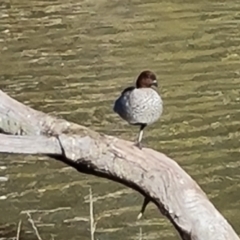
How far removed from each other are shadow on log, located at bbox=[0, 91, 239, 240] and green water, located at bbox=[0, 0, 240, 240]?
1274 millimetres

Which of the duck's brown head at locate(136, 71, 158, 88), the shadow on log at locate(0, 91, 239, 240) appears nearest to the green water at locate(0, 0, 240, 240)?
the duck's brown head at locate(136, 71, 158, 88)

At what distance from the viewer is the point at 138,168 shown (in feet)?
7.54

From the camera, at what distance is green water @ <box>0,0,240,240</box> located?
3.70m

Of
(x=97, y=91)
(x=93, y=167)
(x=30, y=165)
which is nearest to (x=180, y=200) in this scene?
(x=93, y=167)

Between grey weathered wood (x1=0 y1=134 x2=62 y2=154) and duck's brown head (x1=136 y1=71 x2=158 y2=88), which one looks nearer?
grey weathered wood (x1=0 y1=134 x2=62 y2=154)

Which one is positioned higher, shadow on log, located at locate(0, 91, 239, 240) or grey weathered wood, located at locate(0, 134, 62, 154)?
grey weathered wood, located at locate(0, 134, 62, 154)

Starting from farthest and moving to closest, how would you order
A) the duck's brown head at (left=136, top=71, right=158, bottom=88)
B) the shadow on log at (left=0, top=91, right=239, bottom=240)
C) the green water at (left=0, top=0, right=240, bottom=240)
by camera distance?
Result: the green water at (left=0, top=0, right=240, bottom=240), the duck's brown head at (left=136, top=71, right=158, bottom=88), the shadow on log at (left=0, top=91, right=239, bottom=240)

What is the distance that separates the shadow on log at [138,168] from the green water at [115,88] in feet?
4.18

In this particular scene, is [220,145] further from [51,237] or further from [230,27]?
[230,27]

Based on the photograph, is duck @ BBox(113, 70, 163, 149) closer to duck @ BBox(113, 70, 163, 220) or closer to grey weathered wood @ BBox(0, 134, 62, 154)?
duck @ BBox(113, 70, 163, 220)

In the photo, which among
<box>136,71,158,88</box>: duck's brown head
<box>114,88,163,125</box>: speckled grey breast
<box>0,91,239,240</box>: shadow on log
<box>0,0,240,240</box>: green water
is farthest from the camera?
<box>0,0,240,240</box>: green water

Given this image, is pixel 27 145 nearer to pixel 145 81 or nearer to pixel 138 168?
pixel 138 168

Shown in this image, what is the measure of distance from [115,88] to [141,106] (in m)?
2.04

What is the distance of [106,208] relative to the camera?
371 cm
